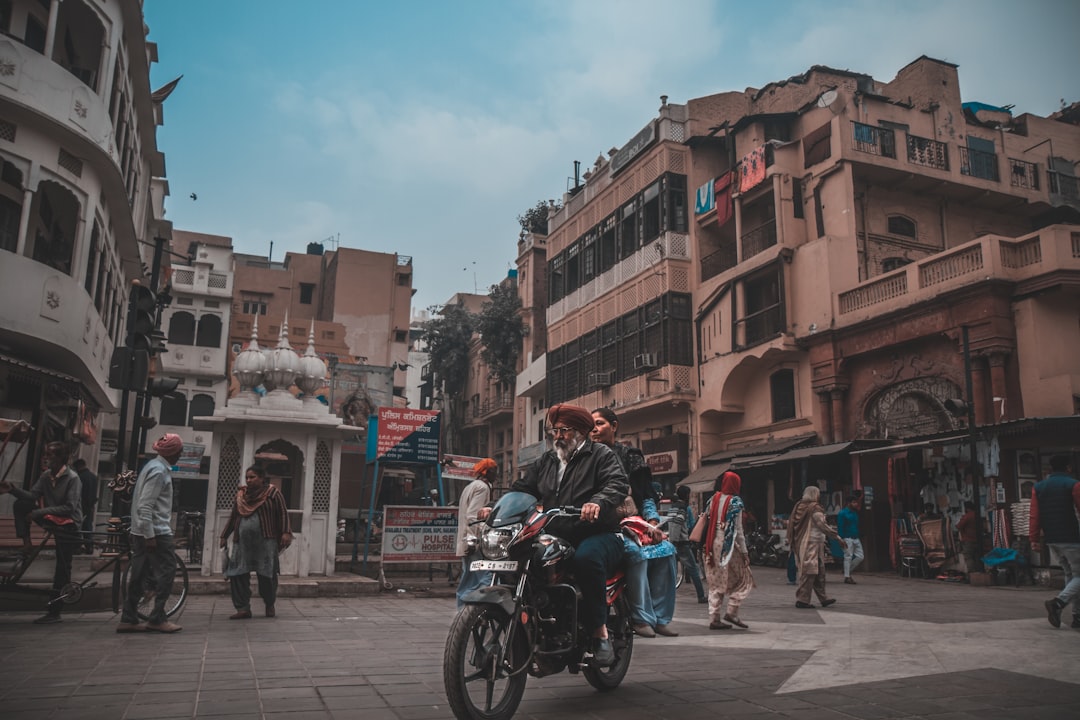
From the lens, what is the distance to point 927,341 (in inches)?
773

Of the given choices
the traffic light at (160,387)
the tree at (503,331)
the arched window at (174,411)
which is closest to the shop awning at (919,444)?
the traffic light at (160,387)

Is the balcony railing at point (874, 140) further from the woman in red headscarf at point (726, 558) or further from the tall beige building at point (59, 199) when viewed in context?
the tall beige building at point (59, 199)

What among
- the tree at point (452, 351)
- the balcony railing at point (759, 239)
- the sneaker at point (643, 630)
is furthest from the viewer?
the tree at point (452, 351)

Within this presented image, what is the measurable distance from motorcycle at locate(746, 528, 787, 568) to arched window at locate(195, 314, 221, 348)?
3116 cm

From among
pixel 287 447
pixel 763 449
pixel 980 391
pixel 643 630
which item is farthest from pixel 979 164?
pixel 643 630

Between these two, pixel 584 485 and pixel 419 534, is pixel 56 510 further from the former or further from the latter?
pixel 584 485

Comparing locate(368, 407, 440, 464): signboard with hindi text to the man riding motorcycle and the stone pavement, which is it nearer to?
the stone pavement

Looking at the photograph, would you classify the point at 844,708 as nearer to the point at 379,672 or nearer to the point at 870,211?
the point at 379,672

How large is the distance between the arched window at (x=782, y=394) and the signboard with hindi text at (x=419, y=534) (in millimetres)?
13936

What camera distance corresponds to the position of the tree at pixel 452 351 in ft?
179

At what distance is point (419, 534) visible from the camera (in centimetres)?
1318

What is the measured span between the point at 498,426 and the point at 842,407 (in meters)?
30.2

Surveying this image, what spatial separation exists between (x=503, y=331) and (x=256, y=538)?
118 feet

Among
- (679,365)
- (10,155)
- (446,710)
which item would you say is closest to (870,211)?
(679,365)
